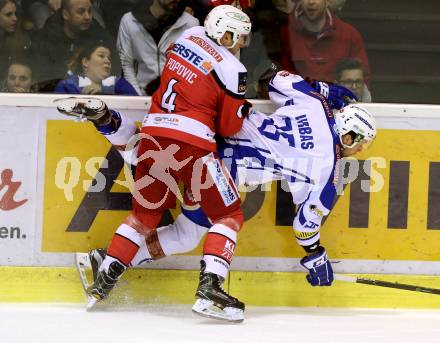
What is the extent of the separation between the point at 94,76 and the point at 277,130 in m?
0.87

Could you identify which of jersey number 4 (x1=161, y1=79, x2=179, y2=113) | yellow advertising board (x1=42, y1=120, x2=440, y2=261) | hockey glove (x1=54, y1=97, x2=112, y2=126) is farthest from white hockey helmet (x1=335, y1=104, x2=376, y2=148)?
hockey glove (x1=54, y1=97, x2=112, y2=126)

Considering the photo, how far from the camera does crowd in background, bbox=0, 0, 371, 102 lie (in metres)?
4.58

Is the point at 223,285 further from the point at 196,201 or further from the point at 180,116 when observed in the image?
the point at 180,116

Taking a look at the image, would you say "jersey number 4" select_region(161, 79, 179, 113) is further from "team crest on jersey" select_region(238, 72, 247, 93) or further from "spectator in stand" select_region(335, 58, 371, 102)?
"spectator in stand" select_region(335, 58, 371, 102)

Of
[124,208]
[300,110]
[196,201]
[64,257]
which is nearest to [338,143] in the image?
[300,110]

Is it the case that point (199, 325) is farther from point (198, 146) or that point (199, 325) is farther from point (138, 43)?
point (138, 43)

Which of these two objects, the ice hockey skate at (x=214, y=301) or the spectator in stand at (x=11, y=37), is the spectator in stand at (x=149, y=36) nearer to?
the spectator in stand at (x=11, y=37)

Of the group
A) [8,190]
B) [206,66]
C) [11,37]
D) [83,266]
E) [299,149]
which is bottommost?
[83,266]

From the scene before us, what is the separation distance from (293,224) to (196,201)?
0.46 metres

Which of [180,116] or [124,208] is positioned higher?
[180,116]

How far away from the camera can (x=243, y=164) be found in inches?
179

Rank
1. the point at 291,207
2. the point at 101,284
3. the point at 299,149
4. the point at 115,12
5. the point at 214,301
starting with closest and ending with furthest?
the point at 214,301
the point at 101,284
the point at 299,149
the point at 115,12
the point at 291,207

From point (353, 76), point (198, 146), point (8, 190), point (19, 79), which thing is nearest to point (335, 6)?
point (353, 76)

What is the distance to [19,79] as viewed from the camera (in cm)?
457
